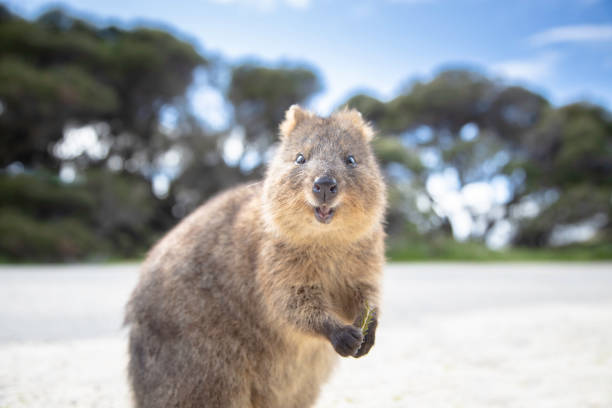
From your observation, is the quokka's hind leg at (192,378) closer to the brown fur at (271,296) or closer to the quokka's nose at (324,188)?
the brown fur at (271,296)

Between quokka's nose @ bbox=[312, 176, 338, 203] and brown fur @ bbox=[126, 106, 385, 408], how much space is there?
0.07m

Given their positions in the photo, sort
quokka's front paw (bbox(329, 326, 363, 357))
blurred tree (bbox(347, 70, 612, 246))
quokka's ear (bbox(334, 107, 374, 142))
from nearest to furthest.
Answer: quokka's front paw (bbox(329, 326, 363, 357)) < quokka's ear (bbox(334, 107, 374, 142)) < blurred tree (bbox(347, 70, 612, 246))

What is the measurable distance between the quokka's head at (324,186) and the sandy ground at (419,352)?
168 centimetres

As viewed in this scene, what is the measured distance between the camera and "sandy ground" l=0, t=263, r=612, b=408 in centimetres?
402

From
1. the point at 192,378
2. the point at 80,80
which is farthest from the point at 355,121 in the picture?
the point at 80,80

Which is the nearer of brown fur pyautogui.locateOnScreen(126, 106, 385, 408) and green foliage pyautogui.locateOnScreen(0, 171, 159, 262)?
brown fur pyautogui.locateOnScreen(126, 106, 385, 408)

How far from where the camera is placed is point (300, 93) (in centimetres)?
2780

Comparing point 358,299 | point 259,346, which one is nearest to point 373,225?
point 358,299

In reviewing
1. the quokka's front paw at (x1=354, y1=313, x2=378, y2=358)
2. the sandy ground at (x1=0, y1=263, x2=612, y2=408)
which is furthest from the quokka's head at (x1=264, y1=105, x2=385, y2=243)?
the sandy ground at (x1=0, y1=263, x2=612, y2=408)

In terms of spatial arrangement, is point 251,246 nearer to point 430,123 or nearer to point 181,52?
point 181,52

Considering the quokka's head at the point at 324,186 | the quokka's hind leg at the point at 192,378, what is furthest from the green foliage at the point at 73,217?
the quokka's head at the point at 324,186

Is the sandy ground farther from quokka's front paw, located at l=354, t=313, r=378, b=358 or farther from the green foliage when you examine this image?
the green foliage

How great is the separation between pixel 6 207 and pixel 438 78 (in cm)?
2377

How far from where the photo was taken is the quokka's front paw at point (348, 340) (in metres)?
2.68
